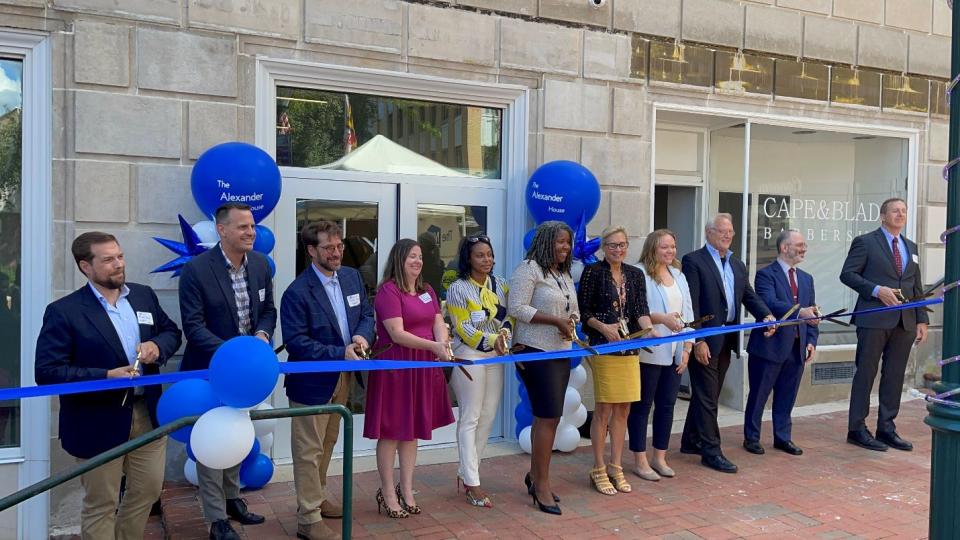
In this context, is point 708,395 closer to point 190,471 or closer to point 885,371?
point 885,371

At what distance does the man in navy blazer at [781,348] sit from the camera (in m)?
6.66

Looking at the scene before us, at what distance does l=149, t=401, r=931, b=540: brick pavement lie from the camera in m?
4.96

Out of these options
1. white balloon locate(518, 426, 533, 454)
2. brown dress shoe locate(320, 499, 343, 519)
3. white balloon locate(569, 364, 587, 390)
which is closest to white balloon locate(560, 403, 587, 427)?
white balloon locate(569, 364, 587, 390)

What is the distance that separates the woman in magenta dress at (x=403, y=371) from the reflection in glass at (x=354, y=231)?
3.85 feet

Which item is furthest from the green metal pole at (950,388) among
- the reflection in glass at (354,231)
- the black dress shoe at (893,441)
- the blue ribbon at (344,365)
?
the black dress shoe at (893,441)

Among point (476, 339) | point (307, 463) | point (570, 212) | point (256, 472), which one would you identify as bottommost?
point (256, 472)

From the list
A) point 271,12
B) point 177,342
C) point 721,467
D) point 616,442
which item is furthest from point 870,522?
point 271,12

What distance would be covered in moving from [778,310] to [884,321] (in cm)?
107

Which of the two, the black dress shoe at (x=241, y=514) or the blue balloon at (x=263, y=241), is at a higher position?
the blue balloon at (x=263, y=241)

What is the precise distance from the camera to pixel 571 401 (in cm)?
635

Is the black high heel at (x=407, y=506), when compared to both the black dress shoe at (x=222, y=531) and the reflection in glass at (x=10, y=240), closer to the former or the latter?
the black dress shoe at (x=222, y=531)

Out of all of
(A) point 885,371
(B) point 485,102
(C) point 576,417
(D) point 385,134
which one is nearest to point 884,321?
(A) point 885,371

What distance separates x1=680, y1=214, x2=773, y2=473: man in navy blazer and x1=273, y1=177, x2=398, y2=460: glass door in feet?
8.12

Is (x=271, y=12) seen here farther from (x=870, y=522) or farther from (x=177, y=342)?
(x=870, y=522)
